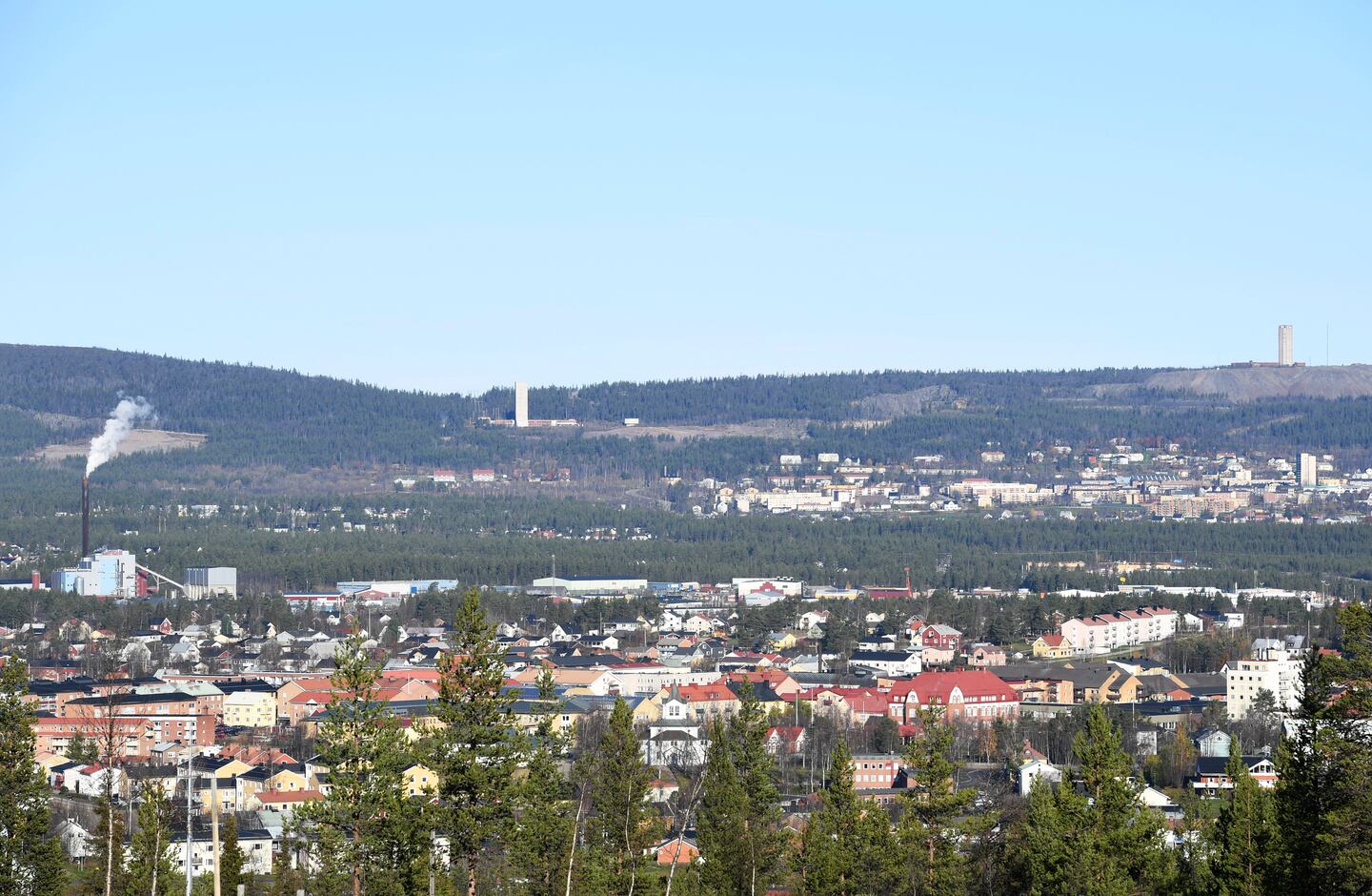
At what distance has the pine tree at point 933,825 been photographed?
31.3 meters

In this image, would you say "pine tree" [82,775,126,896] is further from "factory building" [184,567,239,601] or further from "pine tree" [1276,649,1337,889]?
"factory building" [184,567,239,601]

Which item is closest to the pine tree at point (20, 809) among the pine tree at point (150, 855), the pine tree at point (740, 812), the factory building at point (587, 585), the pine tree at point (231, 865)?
the pine tree at point (150, 855)

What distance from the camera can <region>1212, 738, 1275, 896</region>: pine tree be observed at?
96.5ft

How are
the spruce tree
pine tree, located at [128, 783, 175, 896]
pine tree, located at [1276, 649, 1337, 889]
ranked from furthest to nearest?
pine tree, located at [128, 783, 175, 896] → pine tree, located at [1276, 649, 1337, 889] → the spruce tree

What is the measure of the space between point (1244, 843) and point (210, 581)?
8747 centimetres

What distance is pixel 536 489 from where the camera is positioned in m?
194

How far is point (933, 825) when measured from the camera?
104ft

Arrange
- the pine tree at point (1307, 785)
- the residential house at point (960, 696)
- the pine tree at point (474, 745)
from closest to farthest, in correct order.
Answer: the pine tree at point (474, 745) < the pine tree at point (1307, 785) < the residential house at point (960, 696)

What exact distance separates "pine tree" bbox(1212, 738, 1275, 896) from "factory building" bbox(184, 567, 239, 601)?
278 feet

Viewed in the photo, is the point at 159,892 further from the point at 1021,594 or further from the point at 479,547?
the point at 479,547

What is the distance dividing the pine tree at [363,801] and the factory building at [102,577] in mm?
83972

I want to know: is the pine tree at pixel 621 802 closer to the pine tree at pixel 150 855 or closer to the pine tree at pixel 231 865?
the pine tree at pixel 231 865

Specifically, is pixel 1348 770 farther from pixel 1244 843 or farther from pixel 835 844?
pixel 835 844

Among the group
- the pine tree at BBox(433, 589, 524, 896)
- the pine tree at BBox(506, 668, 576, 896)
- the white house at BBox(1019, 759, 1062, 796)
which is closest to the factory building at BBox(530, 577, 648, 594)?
the white house at BBox(1019, 759, 1062, 796)
